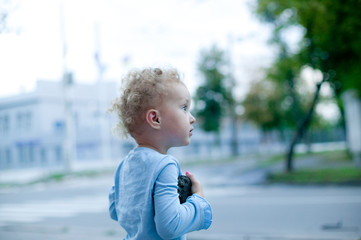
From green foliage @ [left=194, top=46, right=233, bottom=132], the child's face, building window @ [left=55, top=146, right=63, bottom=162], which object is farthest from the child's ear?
green foliage @ [left=194, top=46, right=233, bottom=132]

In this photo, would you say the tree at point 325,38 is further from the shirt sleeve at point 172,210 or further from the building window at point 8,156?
the building window at point 8,156

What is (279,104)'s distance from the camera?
25297 millimetres

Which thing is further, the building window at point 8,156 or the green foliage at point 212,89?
the green foliage at point 212,89

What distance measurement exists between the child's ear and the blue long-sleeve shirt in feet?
0.31

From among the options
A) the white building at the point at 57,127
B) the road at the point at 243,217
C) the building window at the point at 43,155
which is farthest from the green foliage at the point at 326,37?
the building window at the point at 43,155

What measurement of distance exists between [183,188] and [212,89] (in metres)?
22.0

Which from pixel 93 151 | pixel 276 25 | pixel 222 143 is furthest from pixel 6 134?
pixel 222 143

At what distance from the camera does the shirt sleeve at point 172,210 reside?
3.82 feet

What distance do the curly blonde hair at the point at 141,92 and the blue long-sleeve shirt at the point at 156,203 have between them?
0.12m

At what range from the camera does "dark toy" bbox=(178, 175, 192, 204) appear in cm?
127

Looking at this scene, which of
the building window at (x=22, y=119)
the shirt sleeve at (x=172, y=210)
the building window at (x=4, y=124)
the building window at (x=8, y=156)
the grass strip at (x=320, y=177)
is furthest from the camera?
the grass strip at (x=320, y=177)

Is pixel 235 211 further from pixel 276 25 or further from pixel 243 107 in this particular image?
pixel 243 107

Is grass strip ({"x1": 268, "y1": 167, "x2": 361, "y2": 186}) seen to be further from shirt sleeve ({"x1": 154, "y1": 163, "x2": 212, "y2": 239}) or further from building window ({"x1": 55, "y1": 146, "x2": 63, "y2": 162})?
shirt sleeve ({"x1": 154, "y1": 163, "x2": 212, "y2": 239})

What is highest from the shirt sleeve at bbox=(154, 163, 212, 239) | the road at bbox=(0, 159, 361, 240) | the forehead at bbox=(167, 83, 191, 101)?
the forehead at bbox=(167, 83, 191, 101)
